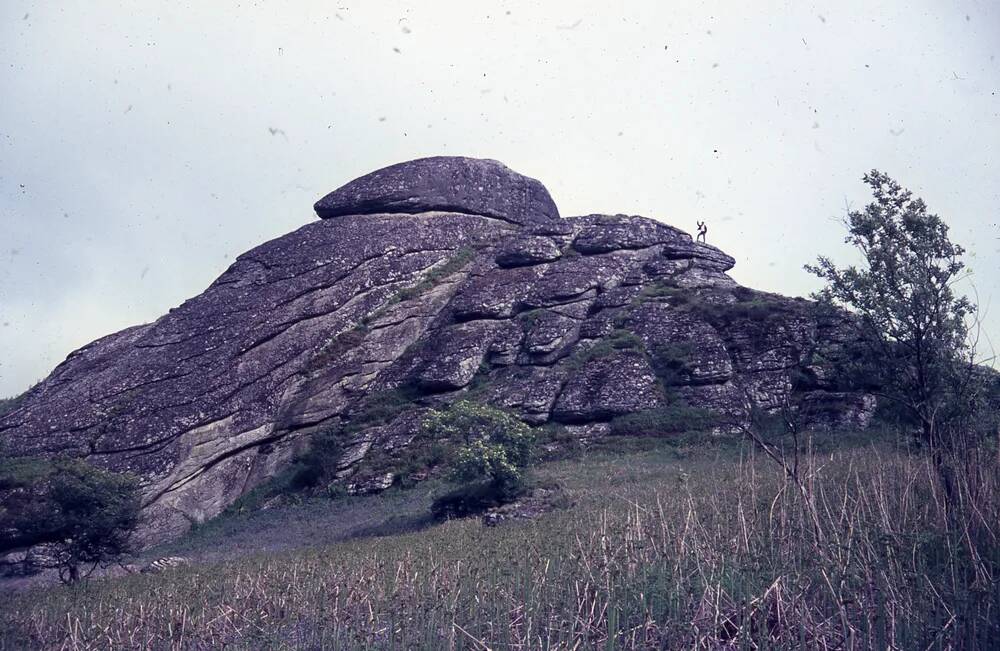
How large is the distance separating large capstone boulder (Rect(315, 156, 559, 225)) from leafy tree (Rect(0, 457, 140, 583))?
2665 centimetres

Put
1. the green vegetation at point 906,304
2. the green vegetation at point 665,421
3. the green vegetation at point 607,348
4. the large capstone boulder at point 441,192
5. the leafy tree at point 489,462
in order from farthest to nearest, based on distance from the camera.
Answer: the large capstone boulder at point 441,192 < the green vegetation at point 607,348 < the green vegetation at point 665,421 < the leafy tree at point 489,462 < the green vegetation at point 906,304

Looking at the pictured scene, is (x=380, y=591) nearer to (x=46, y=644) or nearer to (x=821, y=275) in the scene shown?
(x=46, y=644)

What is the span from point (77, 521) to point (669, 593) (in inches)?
783

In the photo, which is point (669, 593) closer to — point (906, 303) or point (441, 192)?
point (906, 303)

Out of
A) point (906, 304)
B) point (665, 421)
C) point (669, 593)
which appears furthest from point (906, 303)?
point (665, 421)

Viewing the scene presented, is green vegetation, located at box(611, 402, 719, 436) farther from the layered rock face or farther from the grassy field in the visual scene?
the grassy field

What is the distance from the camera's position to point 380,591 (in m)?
8.13

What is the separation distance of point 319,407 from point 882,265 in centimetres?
2675

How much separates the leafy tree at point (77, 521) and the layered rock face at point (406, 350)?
12.8 ft

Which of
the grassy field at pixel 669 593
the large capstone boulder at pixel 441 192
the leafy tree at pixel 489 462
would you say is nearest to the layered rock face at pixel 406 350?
the large capstone boulder at pixel 441 192

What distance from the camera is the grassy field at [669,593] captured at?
529 centimetres

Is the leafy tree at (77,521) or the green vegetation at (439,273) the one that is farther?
the green vegetation at (439,273)

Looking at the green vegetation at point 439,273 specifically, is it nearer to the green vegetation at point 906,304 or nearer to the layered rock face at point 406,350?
the layered rock face at point 406,350

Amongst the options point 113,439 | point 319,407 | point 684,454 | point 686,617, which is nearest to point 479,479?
point 684,454
